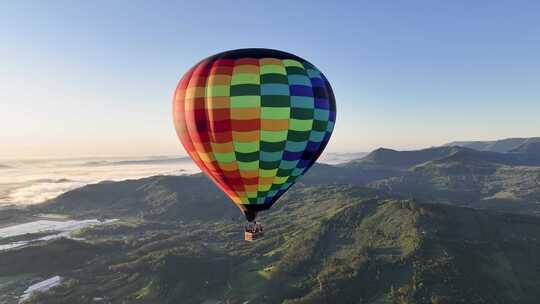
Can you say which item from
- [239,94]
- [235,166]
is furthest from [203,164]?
[239,94]

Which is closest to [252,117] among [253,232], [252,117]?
[252,117]

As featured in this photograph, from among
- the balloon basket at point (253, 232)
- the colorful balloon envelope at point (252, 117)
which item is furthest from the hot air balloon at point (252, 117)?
the balloon basket at point (253, 232)

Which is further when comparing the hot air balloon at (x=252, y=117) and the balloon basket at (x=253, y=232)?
the hot air balloon at (x=252, y=117)

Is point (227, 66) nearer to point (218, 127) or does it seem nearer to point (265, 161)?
point (218, 127)

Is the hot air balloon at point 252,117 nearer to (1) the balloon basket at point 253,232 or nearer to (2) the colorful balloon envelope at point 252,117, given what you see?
(2) the colorful balloon envelope at point 252,117

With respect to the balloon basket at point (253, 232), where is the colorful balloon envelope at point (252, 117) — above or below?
above

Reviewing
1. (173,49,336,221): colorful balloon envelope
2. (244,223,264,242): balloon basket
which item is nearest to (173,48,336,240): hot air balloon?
(173,49,336,221): colorful balloon envelope

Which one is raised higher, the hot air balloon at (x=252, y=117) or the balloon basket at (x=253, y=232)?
the hot air balloon at (x=252, y=117)

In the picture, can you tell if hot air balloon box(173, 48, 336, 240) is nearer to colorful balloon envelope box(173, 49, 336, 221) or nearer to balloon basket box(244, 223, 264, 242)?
colorful balloon envelope box(173, 49, 336, 221)
